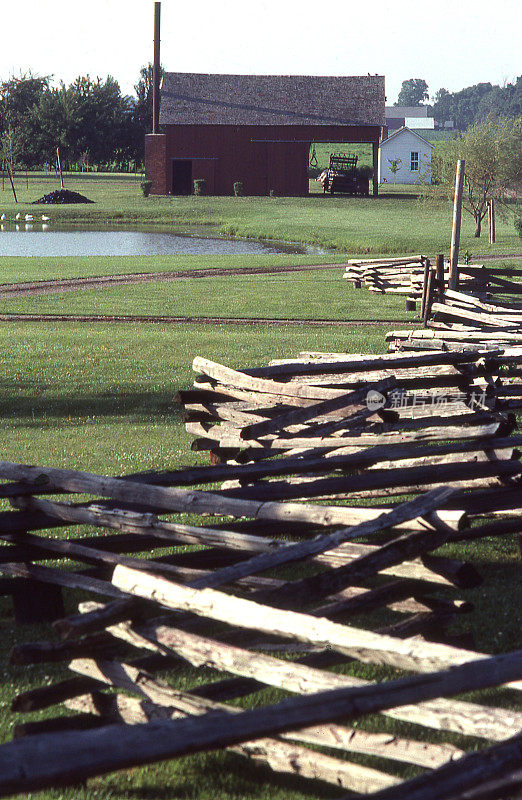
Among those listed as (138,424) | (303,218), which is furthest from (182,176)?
(138,424)

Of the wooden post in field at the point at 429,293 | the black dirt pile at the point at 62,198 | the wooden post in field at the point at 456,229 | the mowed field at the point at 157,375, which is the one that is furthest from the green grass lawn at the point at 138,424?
the black dirt pile at the point at 62,198

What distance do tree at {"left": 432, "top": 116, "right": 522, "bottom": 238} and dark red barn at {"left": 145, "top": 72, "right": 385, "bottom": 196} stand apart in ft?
89.9

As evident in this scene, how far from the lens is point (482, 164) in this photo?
49531mm

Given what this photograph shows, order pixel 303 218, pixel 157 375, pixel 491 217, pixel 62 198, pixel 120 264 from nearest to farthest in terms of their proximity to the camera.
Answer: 1. pixel 157 375
2. pixel 120 264
3. pixel 491 217
4. pixel 303 218
5. pixel 62 198

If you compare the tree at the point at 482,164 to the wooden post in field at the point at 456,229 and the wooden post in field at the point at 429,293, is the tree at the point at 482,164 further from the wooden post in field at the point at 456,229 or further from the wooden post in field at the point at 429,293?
the wooden post in field at the point at 429,293

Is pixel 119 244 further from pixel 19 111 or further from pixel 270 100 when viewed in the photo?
pixel 19 111

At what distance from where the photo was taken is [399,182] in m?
106

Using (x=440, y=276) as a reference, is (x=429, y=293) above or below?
below

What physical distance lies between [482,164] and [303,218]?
646 inches

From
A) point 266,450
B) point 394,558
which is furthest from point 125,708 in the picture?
point 266,450

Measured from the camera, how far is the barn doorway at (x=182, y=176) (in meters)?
79.4

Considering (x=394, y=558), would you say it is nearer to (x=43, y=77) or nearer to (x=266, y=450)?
(x=266, y=450)

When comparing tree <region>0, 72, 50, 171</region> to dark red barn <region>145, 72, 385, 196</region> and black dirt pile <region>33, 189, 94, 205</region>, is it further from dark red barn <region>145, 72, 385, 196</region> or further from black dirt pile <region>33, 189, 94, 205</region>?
dark red barn <region>145, 72, 385, 196</region>

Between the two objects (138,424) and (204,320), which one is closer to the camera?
(138,424)
